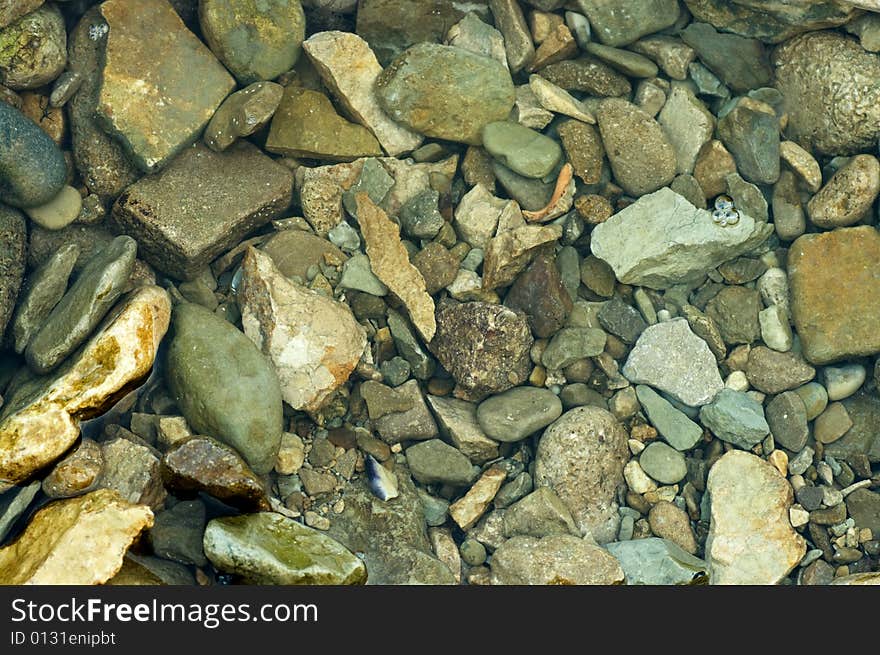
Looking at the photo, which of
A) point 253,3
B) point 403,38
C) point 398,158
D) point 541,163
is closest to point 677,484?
point 541,163

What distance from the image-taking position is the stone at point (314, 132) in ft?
16.0

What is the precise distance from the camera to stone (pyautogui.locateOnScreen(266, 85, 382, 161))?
4.88 m

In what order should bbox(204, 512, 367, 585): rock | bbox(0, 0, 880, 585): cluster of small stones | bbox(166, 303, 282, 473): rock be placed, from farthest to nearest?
bbox(0, 0, 880, 585): cluster of small stones < bbox(166, 303, 282, 473): rock < bbox(204, 512, 367, 585): rock

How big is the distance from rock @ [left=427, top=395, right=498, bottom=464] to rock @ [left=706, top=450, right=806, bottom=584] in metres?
1.26

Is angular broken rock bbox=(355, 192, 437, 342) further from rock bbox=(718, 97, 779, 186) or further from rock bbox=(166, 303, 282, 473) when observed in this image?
rock bbox=(718, 97, 779, 186)

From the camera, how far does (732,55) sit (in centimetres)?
504

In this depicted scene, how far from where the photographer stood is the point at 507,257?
4.72 metres

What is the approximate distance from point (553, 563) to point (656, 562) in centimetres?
57

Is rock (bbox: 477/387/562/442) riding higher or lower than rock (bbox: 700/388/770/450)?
higher

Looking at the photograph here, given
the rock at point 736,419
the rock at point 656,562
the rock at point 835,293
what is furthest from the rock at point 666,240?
the rock at point 656,562

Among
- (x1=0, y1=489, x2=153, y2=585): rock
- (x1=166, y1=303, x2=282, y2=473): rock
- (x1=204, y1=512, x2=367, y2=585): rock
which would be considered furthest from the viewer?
(x1=166, y1=303, x2=282, y2=473): rock

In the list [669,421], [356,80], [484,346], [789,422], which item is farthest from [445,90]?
[789,422]

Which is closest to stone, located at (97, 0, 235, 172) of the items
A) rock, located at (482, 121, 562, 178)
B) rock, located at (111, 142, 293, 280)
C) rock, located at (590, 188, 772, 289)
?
rock, located at (111, 142, 293, 280)

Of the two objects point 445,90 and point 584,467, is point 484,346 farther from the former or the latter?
point 445,90
